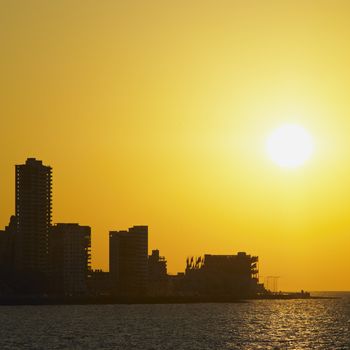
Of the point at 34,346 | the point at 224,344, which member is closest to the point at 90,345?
the point at 34,346

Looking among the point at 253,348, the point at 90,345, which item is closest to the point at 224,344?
the point at 253,348

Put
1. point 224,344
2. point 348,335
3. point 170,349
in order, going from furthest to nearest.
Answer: point 348,335 < point 224,344 < point 170,349

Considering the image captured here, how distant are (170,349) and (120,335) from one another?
39313 mm

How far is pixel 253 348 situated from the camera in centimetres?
15775

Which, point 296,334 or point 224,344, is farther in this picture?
point 296,334

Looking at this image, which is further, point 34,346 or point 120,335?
point 120,335

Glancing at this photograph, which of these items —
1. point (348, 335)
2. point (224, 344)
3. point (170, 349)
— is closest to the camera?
point (170, 349)

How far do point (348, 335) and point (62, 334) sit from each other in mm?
52204

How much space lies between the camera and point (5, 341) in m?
171

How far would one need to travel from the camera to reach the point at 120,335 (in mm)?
190500

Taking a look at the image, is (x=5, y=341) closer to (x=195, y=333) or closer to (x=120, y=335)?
(x=120, y=335)

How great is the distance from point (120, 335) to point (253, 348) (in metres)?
39.5

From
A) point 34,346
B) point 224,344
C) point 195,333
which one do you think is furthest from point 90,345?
point 195,333

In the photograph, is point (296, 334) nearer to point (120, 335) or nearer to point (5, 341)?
point (120, 335)
